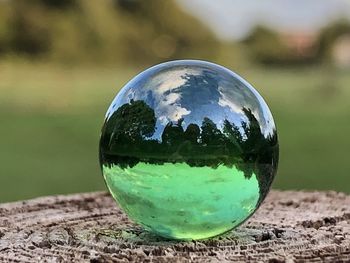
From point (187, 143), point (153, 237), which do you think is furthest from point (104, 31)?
point (187, 143)

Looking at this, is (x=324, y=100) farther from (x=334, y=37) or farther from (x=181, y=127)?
(x=181, y=127)

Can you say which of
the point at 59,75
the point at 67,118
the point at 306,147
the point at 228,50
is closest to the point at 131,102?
the point at 306,147

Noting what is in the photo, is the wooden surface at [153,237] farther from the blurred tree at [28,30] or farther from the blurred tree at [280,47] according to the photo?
the blurred tree at [280,47]

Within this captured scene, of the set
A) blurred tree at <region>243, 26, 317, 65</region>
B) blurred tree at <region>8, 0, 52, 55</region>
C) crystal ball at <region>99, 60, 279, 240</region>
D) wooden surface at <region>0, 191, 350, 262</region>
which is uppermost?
blurred tree at <region>243, 26, 317, 65</region>

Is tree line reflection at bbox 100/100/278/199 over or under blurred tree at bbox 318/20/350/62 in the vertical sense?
under

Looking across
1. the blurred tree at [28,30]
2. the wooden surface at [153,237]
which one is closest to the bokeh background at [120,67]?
the blurred tree at [28,30]

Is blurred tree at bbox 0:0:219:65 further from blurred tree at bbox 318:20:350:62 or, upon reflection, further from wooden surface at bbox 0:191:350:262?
wooden surface at bbox 0:191:350:262

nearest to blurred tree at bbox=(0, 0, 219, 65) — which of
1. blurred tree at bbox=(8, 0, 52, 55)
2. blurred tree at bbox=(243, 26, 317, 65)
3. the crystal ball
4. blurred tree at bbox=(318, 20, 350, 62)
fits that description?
blurred tree at bbox=(8, 0, 52, 55)

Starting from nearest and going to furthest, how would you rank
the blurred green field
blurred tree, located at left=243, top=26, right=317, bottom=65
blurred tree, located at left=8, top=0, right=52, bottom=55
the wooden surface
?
the wooden surface, the blurred green field, blurred tree, located at left=8, top=0, right=52, bottom=55, blurred tree, located at left=243, top=26, right=317, bottom=65
